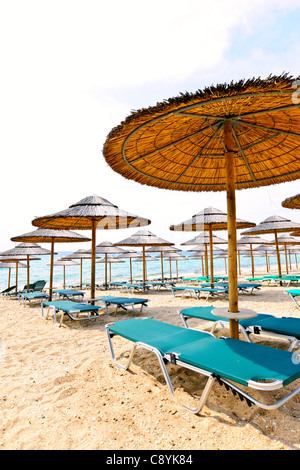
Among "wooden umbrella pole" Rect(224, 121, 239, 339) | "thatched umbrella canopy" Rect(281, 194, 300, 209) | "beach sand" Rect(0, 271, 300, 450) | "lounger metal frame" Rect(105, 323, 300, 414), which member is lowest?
"beach sand" Rect(0, 271, 300, 450)

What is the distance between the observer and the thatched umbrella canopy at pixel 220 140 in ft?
6.21

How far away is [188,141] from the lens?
3.28 meters

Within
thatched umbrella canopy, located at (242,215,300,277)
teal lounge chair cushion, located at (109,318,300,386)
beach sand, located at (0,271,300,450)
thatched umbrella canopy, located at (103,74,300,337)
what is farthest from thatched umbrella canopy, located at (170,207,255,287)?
teal lounge chair cushion, located at (109,318,300,386)

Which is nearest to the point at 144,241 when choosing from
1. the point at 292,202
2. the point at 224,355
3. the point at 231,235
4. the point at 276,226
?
the point at 276,226

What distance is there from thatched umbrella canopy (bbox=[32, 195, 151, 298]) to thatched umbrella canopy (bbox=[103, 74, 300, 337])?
2.17 metres

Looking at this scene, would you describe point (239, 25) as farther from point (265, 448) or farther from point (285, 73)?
point (265, 448)

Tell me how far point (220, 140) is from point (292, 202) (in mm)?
4223

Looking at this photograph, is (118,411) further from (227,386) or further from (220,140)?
(220,140)

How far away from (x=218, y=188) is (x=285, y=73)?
2725 mm

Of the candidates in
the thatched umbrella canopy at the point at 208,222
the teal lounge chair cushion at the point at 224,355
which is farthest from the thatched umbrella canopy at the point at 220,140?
the thatched umbrella canopy at the point at 208,222

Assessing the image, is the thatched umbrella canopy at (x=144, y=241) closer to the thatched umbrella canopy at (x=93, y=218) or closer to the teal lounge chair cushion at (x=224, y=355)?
the thatched umbrella canopy at (x=93, y=218)

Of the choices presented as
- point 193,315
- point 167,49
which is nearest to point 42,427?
point 193,315

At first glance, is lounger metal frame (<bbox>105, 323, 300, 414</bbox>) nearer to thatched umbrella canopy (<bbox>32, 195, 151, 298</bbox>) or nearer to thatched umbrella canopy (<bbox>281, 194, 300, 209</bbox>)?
thatched umbrella canopy (<bbox>32, 195, 151, 298</bbox>)

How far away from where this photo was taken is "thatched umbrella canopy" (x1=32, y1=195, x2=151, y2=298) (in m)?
5.58
